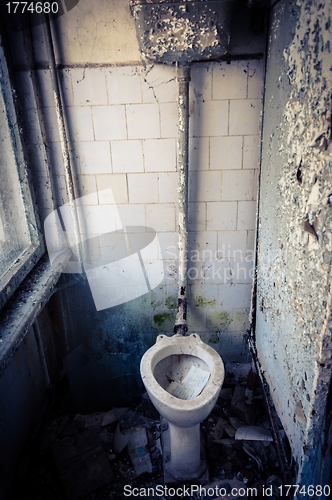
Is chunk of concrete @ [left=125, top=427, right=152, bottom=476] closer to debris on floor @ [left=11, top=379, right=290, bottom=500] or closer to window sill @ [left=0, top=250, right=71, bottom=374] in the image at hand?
debris on floor @ [left=11, top=379, right=290, bottom=500]

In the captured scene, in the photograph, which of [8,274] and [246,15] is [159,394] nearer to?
[8,274]

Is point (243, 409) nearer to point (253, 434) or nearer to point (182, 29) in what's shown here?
point (253, 434)

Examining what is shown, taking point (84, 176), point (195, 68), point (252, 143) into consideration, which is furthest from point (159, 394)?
point (195, 68)

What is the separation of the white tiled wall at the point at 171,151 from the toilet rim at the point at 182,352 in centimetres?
42

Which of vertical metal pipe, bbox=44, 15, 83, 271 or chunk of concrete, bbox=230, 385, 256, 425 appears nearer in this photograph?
vertical metal pipe, bbox=44, 15, 83, 271

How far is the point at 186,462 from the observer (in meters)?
1.77

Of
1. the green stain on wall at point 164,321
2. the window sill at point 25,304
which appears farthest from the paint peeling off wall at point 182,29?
the green stain on wall at point 164,321

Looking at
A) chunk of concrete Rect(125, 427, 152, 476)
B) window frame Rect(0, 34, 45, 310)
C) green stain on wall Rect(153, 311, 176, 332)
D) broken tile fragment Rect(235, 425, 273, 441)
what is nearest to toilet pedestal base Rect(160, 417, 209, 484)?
chunk of concrete Rect(125, 427, 152, 476)

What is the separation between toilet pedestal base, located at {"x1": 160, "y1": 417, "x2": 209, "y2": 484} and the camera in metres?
1.71

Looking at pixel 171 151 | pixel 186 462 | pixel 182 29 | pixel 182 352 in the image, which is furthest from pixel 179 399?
pixel 182 29

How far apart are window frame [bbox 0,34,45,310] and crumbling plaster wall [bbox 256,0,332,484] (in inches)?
52.8

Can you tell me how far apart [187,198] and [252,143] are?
48 cm

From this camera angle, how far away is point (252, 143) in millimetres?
1831

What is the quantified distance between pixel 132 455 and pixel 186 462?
362 millimetres
